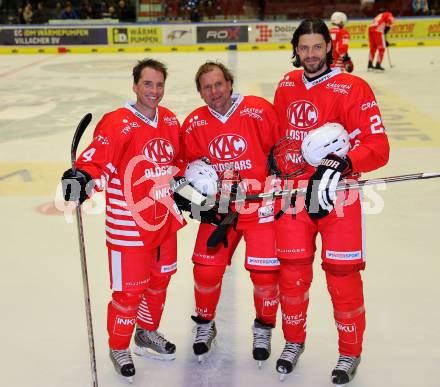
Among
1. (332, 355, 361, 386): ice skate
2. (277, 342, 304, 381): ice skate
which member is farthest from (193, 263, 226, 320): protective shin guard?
(332, 355, 361, 386): ice skate

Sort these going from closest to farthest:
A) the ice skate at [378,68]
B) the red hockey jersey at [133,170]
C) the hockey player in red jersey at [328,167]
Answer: the hockey player in red jersey at [328,167] → the red hockey jersey at [133,170] → the ice skate at [378,68]

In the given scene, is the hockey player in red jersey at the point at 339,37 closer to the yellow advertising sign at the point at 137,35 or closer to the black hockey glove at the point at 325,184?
the yellow advertising sign at the point at 137,35

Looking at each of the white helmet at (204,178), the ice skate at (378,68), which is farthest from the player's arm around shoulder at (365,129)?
the ice skate at (378,68)

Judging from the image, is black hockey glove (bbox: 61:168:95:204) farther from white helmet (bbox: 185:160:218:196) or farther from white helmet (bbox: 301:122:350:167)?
white helmet (bbox: 301:122:350:167)

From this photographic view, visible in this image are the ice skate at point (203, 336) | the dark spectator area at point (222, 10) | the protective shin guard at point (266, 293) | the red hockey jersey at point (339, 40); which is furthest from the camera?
the dark spectator area at point (222, 10)

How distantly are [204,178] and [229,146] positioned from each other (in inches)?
8.8

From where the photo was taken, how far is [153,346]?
3162mm

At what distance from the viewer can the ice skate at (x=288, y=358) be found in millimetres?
2932

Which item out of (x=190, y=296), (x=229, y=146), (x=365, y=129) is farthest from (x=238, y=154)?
(x=190, y=296)

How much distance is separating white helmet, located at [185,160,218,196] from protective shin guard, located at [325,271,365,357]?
638mm

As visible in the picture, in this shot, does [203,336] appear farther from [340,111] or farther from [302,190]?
[340,111]

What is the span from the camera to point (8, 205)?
543cm

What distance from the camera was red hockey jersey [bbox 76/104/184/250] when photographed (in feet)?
9.08

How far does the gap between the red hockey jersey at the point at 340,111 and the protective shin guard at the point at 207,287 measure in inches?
26.3
